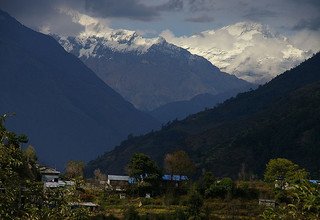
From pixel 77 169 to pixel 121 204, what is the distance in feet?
71.2

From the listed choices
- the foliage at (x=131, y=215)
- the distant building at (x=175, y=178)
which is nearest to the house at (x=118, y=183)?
the distant building at (x=175, y=178)

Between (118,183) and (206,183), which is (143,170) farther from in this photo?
(118,183)

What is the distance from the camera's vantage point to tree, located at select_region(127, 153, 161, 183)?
94500 millimetres

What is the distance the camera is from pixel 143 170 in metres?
94.9

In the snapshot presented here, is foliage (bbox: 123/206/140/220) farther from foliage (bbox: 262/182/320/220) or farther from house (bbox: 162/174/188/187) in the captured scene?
foliage (bbox: 262/182/320/220)

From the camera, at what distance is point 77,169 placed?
358 feet

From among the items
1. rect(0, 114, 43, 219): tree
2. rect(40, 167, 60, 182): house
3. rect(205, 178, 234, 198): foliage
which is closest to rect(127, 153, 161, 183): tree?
rect(205, 178, 234, 198): foliage

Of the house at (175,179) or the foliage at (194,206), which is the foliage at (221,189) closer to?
the house at (175,179)

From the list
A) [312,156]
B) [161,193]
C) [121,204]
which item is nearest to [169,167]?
[161,193]

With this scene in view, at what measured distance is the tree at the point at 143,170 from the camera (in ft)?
310

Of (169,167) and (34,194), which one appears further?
(169,167)

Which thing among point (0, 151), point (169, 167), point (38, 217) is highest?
point (169, 167)

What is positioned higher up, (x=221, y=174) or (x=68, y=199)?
(x=221, y=174)

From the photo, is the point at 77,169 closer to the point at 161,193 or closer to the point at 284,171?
the point at 161,193
